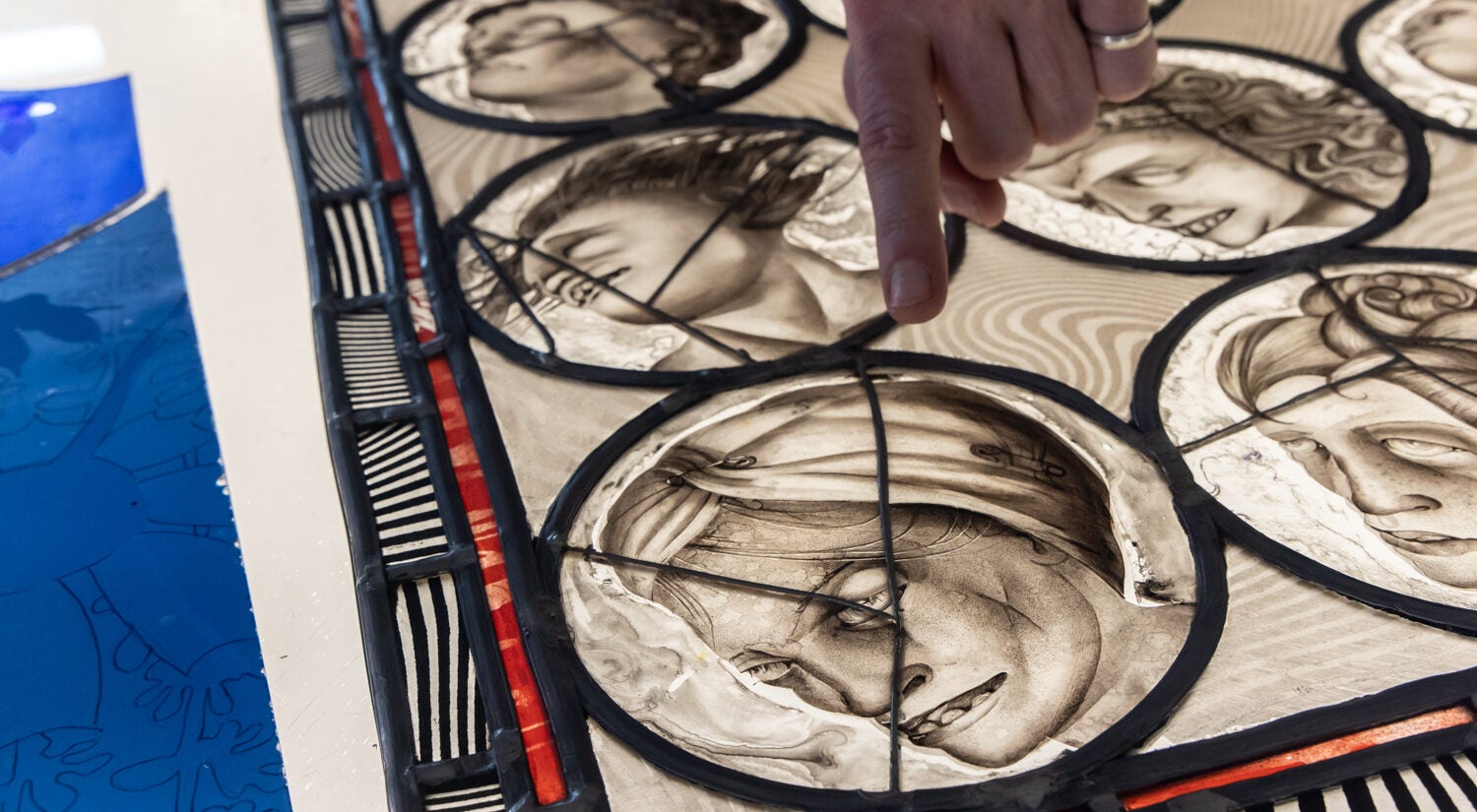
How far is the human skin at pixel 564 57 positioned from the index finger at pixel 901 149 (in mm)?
981

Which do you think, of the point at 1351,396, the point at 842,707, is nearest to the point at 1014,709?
the point at 842,707

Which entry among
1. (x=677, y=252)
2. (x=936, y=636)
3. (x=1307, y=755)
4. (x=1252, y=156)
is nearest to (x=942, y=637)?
(x=936, y=636)

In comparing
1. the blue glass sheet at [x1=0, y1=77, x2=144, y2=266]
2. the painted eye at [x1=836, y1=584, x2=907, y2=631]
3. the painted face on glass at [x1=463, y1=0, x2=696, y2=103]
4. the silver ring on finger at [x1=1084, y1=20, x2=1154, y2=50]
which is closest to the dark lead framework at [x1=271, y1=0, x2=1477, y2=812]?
the painted eye at [x1=836, y1=584, x2=907, y2=631]

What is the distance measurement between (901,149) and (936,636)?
43 centimetres

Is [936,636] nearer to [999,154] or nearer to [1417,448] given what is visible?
[999,154]

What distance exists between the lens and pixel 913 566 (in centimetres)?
107

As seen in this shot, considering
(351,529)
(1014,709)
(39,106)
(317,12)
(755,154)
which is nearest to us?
(1014,709)

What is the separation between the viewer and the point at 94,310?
4.92 feet

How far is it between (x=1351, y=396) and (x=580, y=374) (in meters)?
0.79

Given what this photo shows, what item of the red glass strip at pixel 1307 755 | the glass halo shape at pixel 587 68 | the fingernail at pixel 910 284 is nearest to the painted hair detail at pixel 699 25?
the glass halo shape at pixel 587 68

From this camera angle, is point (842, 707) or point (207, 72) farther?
point (207, 72)

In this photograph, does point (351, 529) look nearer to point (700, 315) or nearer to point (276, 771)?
point (276, 771)

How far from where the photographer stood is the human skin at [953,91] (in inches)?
31.4

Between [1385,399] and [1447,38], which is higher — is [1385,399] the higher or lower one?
the lower one
